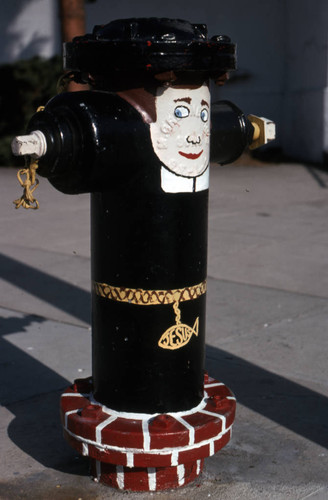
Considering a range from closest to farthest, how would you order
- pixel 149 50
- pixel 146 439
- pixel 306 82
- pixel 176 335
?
1. pixel 149 50
2. pixel 146 439
3. pixel 176 335
4. pixel 306 82

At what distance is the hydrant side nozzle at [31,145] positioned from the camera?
2.57 meters

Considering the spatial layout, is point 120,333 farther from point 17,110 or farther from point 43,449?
point 17,110

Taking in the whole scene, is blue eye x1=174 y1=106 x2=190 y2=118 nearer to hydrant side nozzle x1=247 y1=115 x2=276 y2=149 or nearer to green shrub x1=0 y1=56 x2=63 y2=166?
hydrant side nozzle x1=247 y1=115 x2=276 y2=149

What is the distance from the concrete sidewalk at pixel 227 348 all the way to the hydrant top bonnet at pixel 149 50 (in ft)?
5.30

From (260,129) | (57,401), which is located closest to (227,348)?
(57,401)

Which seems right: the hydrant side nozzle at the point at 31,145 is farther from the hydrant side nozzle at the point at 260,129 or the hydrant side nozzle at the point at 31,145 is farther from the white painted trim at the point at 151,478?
the white painted trim at the point at 151,478

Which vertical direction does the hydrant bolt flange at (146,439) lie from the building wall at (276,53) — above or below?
→ below

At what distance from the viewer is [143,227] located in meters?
2.90

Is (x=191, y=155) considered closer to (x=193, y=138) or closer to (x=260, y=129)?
(x=193, y=138)

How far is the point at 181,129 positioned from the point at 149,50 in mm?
312

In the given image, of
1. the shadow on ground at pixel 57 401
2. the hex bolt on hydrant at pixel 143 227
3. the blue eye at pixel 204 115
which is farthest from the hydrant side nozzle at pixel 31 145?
the shadow on ground at pixel 57 401

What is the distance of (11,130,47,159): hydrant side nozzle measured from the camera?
8.43ft

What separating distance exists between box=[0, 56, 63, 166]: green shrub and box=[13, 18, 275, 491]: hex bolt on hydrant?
11.8m

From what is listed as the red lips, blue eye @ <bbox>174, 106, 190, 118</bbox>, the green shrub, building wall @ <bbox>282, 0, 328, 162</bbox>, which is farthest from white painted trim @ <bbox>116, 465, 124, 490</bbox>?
building wall @ <bbox>282, 0, 328, 162</bbox>
